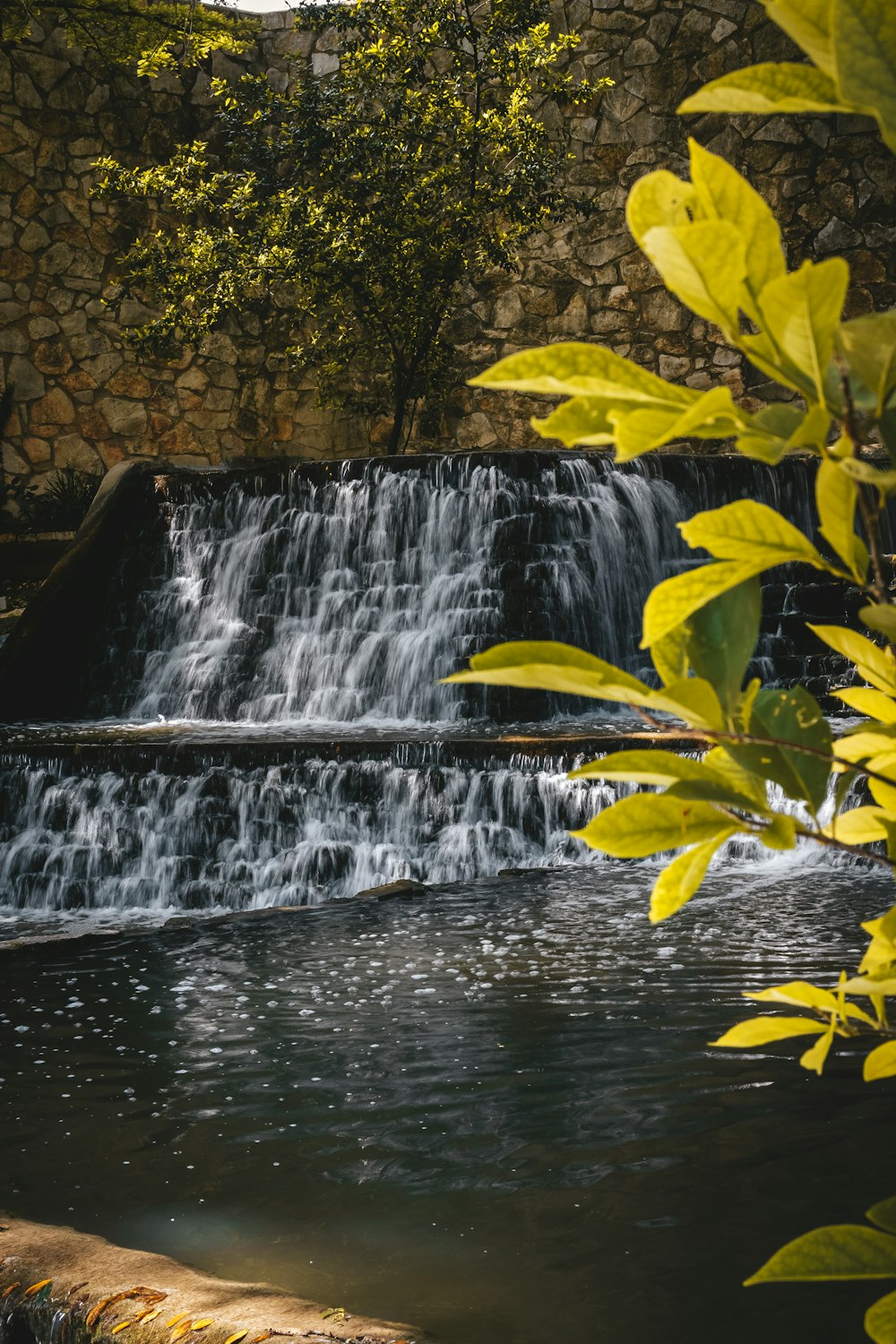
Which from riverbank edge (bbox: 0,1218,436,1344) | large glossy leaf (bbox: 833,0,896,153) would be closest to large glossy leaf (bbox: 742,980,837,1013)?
large glossy leaf (bbox: 833,0,896,153)

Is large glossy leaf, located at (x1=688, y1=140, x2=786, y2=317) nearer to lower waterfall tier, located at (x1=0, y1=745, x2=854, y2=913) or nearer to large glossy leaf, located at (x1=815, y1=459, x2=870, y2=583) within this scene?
large glossy leaf, located at (x1=815, y1=459, x2=870, y2=583)

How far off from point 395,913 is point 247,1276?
10.2ft

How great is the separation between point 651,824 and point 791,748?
80mm

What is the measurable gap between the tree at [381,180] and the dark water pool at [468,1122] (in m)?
9.01

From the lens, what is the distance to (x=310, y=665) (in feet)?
31.1

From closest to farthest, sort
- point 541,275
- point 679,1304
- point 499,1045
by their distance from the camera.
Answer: point 679,1304 → point 499,1045 → point 541,275

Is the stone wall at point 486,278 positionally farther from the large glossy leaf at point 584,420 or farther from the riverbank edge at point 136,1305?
the large glossy leaf at point 584,420

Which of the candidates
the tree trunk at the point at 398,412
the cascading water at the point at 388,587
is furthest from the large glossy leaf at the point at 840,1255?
the tree trunk at the point at 398,412

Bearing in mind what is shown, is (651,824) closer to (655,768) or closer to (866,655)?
(655,768)

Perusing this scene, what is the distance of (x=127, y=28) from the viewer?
13.0m

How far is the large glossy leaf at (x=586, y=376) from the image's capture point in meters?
0.61

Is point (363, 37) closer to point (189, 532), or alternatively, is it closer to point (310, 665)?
point (189, 532)

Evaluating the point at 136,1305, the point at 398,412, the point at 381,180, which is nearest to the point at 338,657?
the point at 398,412

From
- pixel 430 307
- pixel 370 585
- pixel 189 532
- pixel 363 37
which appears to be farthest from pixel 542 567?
pixel 363 37
